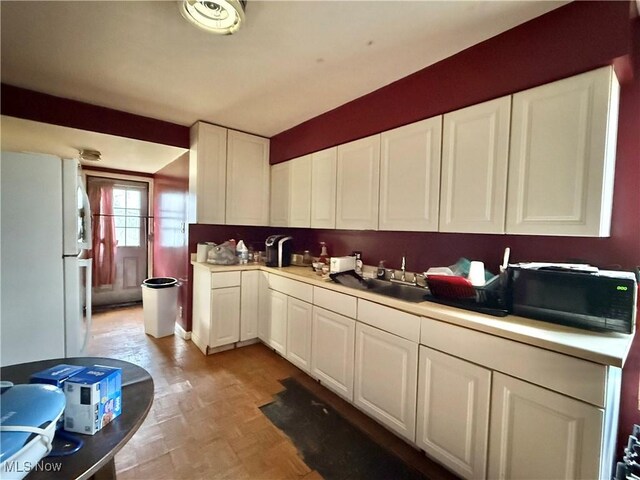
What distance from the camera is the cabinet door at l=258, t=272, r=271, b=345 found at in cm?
287

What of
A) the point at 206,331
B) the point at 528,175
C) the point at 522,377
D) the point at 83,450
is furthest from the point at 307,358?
the point at 528,175

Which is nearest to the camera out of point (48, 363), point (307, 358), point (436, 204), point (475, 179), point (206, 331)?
point (48, 363)

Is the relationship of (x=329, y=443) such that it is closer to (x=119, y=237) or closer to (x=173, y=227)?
(x=173, y=227)

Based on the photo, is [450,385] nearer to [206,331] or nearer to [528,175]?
[528,175]

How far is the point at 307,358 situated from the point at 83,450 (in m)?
1.77

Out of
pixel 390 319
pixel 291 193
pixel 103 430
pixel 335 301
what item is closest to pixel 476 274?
pixel 390 319

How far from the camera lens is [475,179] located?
1592mm

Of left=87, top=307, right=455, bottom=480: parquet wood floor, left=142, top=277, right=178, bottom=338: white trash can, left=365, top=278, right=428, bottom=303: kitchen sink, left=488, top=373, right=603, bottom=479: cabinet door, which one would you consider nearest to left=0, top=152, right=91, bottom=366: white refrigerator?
left=87, top=307, right=455, bottom=480: parquet wood floor

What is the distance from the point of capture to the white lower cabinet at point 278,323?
8.62ft

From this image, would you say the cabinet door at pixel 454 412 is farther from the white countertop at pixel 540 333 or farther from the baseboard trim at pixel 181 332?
the baseboard trim at pixel 181 332

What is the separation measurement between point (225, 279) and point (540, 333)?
2484mm

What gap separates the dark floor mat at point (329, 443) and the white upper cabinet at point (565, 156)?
146 centimetres

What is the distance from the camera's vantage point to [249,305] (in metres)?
2.97

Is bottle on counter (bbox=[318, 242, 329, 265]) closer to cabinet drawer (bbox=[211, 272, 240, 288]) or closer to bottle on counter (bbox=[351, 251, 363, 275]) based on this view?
bottle on counter (bbox=[351, 251, 363, 275])
